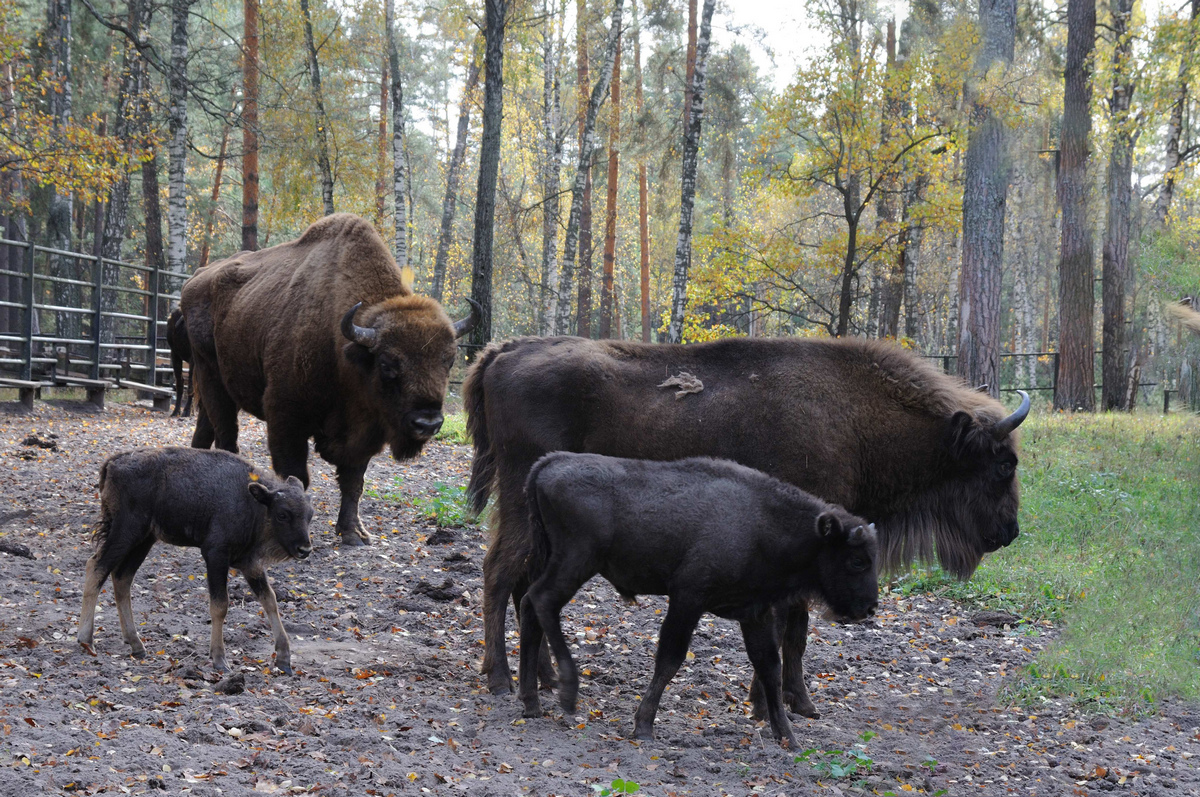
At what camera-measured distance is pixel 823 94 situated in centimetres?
1789

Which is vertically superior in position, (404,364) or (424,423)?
(404,364)

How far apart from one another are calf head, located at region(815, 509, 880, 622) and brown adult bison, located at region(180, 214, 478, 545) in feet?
12.0

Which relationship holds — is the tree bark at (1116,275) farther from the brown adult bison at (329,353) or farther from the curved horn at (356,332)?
the curved horn at (356,332)

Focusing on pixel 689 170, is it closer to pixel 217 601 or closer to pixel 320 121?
pixel 320 121

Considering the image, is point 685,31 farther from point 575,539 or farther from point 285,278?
point 575,539

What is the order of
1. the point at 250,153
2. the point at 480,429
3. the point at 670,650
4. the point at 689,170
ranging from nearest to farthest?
the point at 670,650 → the point at 480,429 → the point at 250,153 → the point at 689,170

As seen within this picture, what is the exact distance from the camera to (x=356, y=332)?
7930 mm

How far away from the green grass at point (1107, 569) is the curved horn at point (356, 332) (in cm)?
536

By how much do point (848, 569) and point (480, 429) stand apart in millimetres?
2611

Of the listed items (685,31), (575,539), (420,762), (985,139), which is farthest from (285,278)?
(685,31)

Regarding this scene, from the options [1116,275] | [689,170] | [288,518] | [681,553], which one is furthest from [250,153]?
[1116,275]

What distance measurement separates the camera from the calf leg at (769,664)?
5.04m

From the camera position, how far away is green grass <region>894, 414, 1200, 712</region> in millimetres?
6059

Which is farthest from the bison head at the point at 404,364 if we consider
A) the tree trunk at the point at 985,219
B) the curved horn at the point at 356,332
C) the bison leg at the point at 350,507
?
the tree trunk at the point at 985,219
